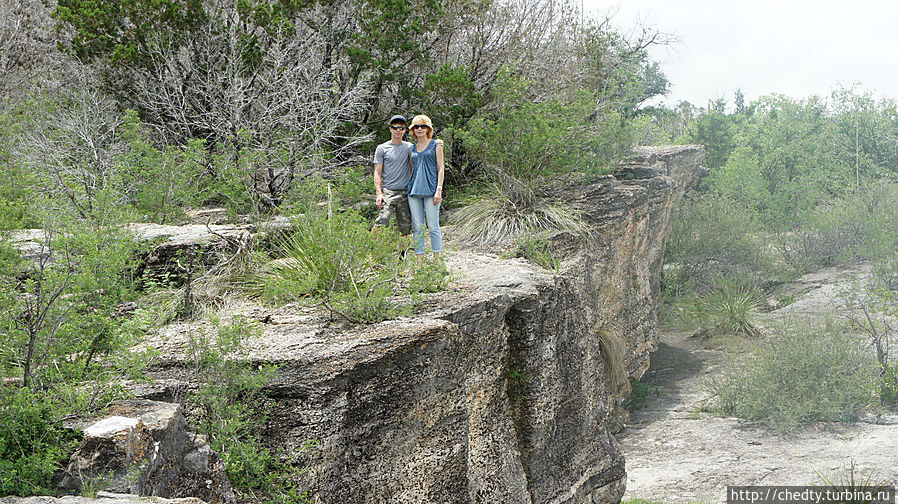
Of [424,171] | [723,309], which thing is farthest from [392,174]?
[723,309]

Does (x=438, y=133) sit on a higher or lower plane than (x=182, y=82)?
lower

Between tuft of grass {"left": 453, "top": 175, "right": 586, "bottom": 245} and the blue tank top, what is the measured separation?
2962 millimetres

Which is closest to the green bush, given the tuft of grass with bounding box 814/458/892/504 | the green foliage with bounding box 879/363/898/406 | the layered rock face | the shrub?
the layered rock face

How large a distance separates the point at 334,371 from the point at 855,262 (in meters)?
24.7

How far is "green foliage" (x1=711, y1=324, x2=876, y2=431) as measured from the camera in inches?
634

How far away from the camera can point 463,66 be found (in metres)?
12.6

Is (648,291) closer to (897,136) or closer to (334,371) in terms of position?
(334,371)

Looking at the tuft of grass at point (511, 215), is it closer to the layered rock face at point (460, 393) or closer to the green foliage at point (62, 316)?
the layered rock face at point (460, 393)

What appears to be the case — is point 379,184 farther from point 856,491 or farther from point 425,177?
point 856,491

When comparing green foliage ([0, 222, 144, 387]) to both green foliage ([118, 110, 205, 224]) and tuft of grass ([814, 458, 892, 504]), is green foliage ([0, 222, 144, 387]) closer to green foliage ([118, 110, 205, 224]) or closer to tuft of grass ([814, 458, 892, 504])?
green foliage ([118, 110, 205, 224])

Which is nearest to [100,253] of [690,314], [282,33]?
[282,33]

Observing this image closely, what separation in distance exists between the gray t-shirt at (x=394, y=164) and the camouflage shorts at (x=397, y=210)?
0.46 ft

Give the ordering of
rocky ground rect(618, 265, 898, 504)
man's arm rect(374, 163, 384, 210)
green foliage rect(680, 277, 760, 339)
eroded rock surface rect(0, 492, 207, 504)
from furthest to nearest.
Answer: green foliage rect(680, 277, 760, 339) → rocky ground rect(618, 265, 898, 504) → man's arm rect(374, 163, 384, 210) → eroded rock surface rect(0, 492, 207, 504)

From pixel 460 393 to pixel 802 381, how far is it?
41.2 ft
